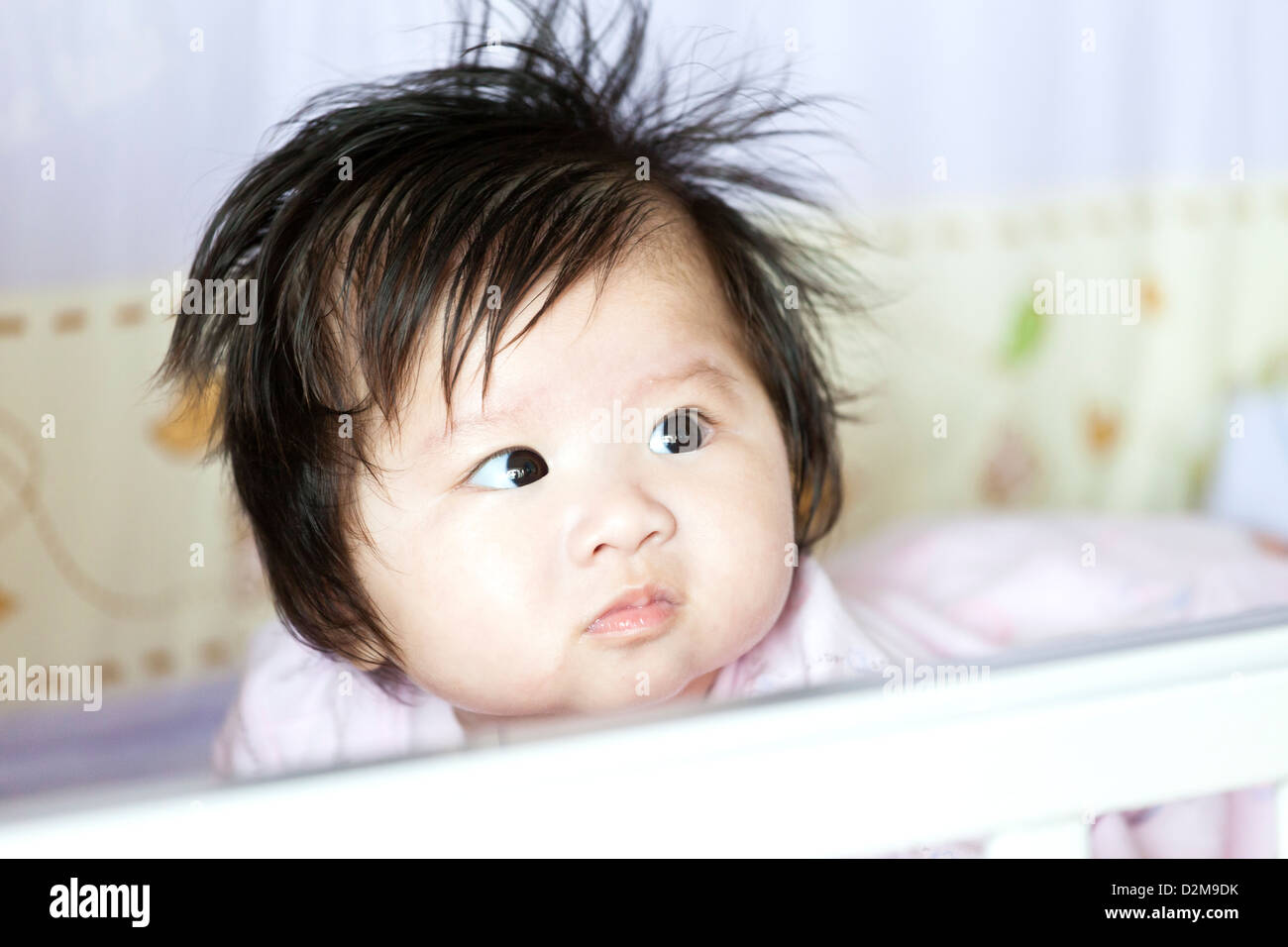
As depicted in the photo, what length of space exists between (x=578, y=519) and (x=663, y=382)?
129 millimetres

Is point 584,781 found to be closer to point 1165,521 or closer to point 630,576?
point 630,576

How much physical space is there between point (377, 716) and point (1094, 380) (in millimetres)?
1391

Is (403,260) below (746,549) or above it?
above

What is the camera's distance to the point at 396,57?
1.55 meters

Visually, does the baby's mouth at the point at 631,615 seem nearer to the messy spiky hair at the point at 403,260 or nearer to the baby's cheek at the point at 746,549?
the baby's cheek at the point at 746,549

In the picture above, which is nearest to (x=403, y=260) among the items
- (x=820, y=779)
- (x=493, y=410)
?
(x=493, y=410)

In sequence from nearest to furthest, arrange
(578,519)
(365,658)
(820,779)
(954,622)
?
(820,779)
(578,519)
(365,658)
(954,622)

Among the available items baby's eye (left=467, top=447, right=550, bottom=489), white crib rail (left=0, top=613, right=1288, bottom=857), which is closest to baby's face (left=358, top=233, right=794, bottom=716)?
baby's eye (left=467, top=447, right=550, bottom=489)

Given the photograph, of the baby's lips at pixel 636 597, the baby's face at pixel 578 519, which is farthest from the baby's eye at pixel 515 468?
the baby's lips at pixel 636 597

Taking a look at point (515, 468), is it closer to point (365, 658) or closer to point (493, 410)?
point (493, 410)

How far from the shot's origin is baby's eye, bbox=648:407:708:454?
887 millimetres

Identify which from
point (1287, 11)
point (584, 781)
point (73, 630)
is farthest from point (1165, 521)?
point (73, 630)

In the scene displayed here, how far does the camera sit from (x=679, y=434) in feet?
2.97

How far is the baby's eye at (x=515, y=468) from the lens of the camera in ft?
2.82
